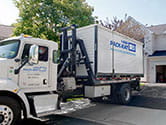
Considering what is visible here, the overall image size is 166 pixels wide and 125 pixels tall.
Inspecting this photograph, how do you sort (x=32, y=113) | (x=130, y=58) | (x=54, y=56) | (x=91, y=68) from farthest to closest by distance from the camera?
1. (x=130, y=58)
2. (x=91, y=68)
3. (x=54, y=56)
4. (x=32, y=113)

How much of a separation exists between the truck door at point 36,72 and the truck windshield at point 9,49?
0.24 m

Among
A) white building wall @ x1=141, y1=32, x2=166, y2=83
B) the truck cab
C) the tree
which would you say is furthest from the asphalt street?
white building wall @ x1=141, y1=32, x2=166, y2=83

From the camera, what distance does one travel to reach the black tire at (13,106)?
13.6 feet

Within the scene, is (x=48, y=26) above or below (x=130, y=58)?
above

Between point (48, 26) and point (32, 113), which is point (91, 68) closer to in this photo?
point (32, 113)

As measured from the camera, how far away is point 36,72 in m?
4.98

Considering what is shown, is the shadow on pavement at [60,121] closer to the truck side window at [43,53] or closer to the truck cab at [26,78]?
the truck cab at [26,78]

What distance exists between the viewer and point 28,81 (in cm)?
483

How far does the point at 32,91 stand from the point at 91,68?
274 cm

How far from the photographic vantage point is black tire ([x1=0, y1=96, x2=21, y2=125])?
4137 millimetres

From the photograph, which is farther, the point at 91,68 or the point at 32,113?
the point at 91,68

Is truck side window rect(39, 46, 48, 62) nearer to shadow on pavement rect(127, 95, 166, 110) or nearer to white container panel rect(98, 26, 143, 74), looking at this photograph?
white container panel rect(98, 26, 143, 74)

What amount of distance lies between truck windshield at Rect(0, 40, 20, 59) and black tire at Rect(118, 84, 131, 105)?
557 cm

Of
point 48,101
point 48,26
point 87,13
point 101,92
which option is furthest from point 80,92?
point 87,13
